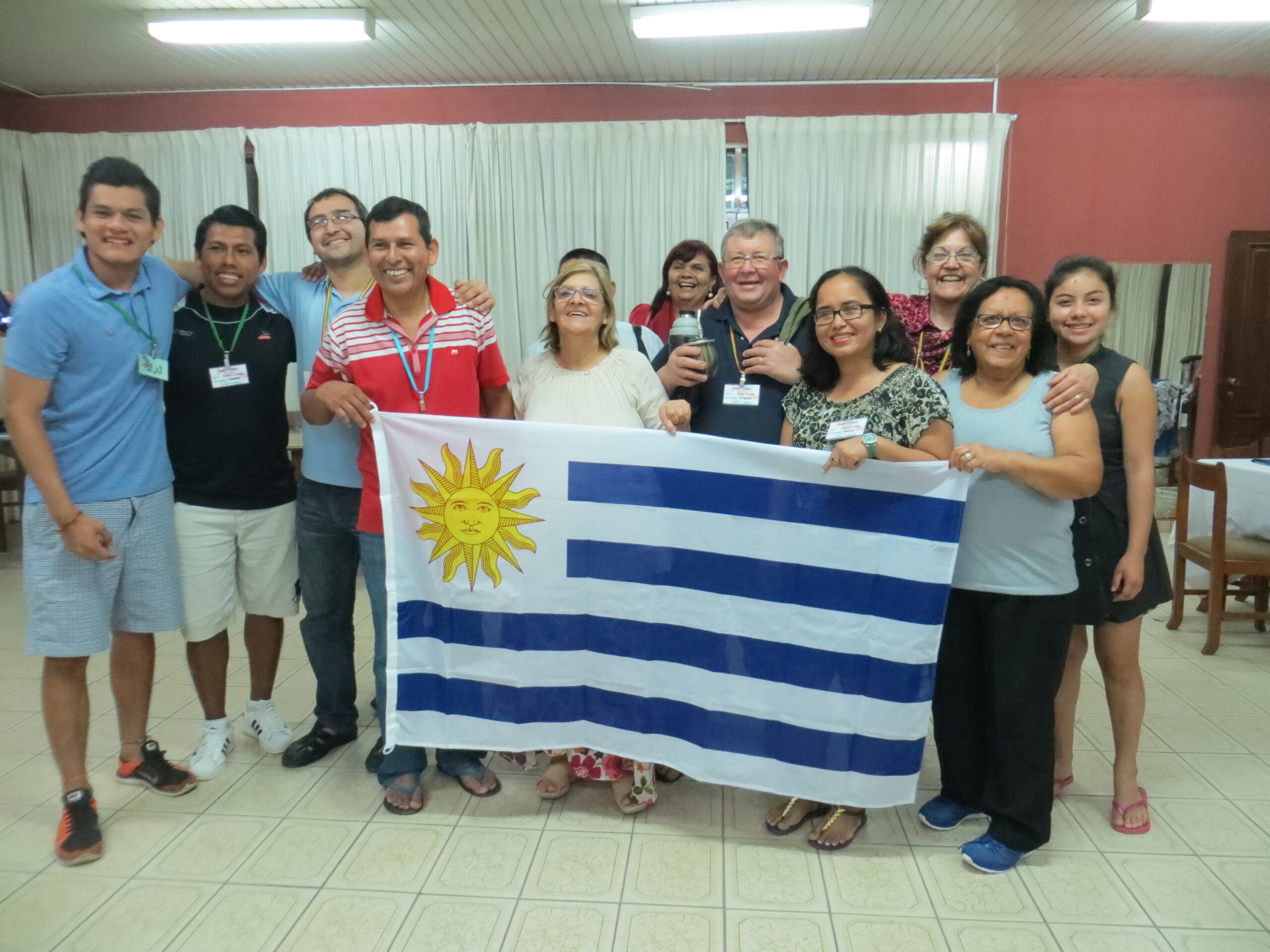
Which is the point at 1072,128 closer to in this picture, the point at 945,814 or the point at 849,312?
the point at 849,312

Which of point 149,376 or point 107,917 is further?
point 149,376

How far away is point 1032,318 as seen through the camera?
1.96 metres

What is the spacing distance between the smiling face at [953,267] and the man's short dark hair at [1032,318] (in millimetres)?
345

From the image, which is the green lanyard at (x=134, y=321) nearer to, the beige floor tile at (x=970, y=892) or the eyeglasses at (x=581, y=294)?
the eyeglasses at (x=581, y=294)

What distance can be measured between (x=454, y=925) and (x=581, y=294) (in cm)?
157

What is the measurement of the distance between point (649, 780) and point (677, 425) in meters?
1.03

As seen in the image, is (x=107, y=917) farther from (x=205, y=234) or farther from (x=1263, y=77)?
(x=1263, y=77)

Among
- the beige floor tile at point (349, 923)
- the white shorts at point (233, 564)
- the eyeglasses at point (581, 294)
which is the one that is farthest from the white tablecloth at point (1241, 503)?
the white shorts at point (233, 564)

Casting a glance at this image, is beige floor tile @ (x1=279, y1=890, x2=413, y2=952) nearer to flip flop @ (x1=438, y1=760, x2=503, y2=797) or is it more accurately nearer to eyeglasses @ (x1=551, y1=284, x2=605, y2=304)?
flip flop @ (x1=438, y1=760, x2=503, y2=797)

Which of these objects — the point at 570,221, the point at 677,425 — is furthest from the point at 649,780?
the point at 570,221

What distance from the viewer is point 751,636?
83.6 inches

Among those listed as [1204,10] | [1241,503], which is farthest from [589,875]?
[1204,10]

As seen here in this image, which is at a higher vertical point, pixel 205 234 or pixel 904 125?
pixel 904 125

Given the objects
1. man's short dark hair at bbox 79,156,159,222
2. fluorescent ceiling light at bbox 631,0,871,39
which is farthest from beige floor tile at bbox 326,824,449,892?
fluorescent ceiling light at bbox 631,0,871,39
